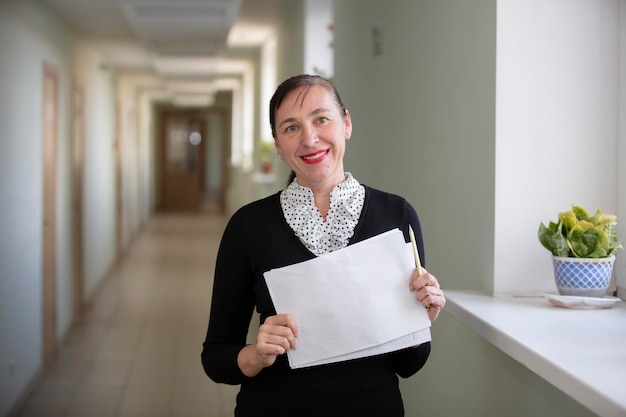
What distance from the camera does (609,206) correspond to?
2322 mm

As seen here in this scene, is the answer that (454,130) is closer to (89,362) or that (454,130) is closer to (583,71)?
(583,71)

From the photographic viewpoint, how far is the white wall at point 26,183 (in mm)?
4672

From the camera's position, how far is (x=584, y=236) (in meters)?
2.07

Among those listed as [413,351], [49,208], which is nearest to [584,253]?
[413,351]

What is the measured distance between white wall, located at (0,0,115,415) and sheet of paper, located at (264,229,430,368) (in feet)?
11.4

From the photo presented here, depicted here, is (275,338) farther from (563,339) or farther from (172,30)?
(172,30)

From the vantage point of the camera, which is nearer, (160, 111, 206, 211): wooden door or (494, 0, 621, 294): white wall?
(494, 0, 621, 294): white wall

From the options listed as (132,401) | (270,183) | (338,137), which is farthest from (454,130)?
(270,183)

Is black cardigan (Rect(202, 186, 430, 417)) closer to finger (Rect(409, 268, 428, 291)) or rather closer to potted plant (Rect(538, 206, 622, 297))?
finger (Rect(409, 268, 428, 291))

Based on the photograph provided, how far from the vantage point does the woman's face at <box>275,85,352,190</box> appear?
1589 millimetres

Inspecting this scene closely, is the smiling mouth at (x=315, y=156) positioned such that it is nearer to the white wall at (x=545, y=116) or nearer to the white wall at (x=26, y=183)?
the white wall at (x=545, y=116)

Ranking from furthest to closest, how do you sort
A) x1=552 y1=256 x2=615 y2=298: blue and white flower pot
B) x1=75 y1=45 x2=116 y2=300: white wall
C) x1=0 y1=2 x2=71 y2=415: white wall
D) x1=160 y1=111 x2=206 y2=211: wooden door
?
1. x1=160 y1=111 x2=206 y2=211: wooden door
2. x1=75 y1=45 x2=116 y2=300: white wall
3. x1=0 y1=2 x2=71 y2=415: white wall
4. x1=552 y1=256 x2=615 y2=298: blue and white flower pot

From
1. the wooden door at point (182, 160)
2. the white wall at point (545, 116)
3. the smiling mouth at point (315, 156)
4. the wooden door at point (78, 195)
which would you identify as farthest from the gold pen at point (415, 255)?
the wooden door at point (182, 160)

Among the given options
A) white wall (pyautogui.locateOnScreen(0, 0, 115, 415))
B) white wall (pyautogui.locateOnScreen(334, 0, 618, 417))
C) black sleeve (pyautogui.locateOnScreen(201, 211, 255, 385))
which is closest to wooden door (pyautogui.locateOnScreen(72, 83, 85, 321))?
white wall (pyautogui.locateOnScreen(0, 0, 115, 415))
